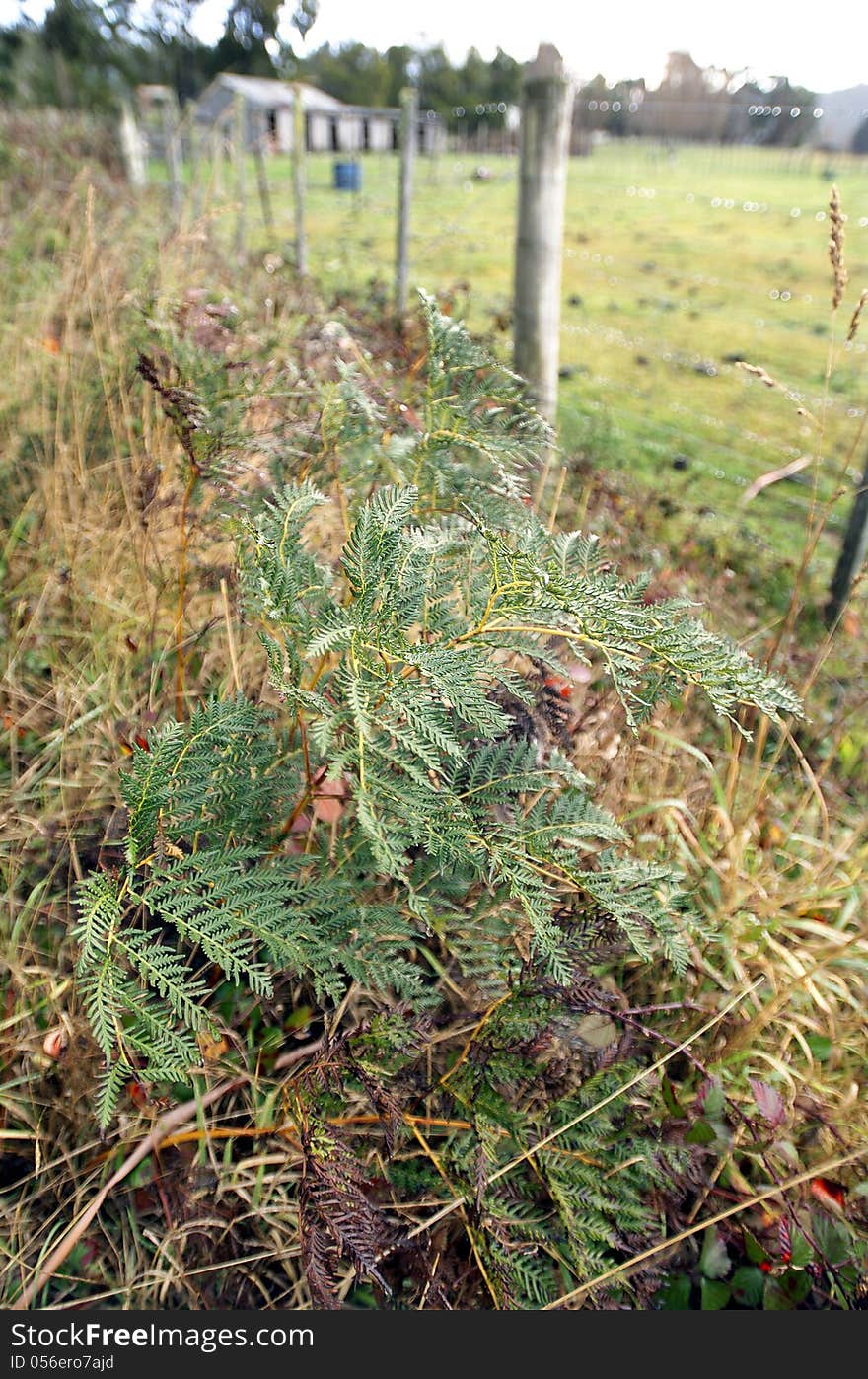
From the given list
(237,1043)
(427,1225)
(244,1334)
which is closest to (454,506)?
(237,1043)

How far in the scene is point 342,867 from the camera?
4.29 ft

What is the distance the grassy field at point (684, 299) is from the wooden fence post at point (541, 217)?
6.4 inches

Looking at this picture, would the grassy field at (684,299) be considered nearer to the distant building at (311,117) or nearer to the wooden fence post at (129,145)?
the wooden fence post at (129,145)

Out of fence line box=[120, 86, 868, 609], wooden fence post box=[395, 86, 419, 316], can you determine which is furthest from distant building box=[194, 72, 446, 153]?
wooden fence post box=[395, 86, 419, 316]

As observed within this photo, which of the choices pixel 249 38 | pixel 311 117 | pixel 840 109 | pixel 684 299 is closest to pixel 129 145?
pixel 684 299

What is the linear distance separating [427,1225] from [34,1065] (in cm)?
73

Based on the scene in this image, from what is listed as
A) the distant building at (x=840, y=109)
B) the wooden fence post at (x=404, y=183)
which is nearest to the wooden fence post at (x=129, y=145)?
the wooden fence post at (x=404, y=183)

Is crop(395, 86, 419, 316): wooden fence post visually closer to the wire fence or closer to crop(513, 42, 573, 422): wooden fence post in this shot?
the wire fence

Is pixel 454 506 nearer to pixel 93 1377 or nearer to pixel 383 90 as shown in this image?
pixel 93 1377

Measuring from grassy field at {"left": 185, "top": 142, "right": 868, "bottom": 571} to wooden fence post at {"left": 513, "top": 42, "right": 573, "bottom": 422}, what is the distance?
0.54 ft

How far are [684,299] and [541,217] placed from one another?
23.4 feet

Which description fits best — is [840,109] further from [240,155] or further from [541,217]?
[240,155]

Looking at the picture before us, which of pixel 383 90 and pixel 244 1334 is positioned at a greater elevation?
pixel 383 90

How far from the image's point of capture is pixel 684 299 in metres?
9.52
